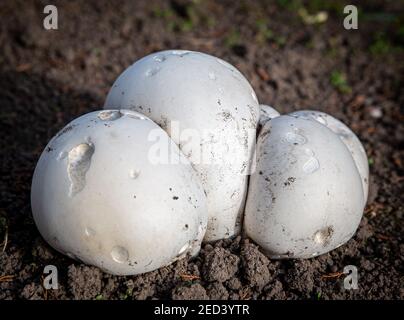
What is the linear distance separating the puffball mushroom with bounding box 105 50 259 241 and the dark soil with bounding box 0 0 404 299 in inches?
15.7

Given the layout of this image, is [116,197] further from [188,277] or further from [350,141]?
[350,141]

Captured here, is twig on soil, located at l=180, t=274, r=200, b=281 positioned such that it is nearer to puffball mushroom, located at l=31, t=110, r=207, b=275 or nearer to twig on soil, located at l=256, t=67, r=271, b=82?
puffball mushroom, located at l=31, t=110, r=207, b=275

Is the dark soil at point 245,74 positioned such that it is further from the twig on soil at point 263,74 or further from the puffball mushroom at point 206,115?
the puffball mushroom at point 206,115

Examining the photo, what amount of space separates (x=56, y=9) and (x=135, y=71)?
3171 mm

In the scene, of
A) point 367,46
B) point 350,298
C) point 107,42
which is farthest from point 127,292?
point 367,46

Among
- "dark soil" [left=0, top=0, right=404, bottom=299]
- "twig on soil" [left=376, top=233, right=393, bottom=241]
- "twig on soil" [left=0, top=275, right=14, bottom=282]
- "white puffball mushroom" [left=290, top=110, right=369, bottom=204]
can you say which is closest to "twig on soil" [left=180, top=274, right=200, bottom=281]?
"dark soil" [left=0, top=0, right=404, bottom=299]

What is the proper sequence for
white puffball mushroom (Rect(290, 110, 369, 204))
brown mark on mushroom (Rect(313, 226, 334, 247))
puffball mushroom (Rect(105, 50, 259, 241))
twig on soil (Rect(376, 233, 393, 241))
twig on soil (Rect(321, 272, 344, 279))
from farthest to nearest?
twig on soil (Rect(376, 233, 393, 241)), white puffball mushroom (Rect(290, 110, 369, 204)), twig on soil (Rect(321, 272, 344, 279)), brown mark on mushroom (Rect(313, 226, 334, 247)), puffball mushroom (Rect(105, 50, 259, 241))

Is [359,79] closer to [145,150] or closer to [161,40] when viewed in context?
[161,40]

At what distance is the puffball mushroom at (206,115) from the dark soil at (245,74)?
0.40 m

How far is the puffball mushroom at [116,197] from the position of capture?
8.67ft

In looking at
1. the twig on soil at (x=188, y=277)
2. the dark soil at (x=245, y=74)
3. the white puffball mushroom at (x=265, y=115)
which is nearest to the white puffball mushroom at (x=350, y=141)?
the white puffball mushroom at (x=265, y=115)

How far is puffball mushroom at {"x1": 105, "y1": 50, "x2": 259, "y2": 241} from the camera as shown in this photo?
9.69 feet

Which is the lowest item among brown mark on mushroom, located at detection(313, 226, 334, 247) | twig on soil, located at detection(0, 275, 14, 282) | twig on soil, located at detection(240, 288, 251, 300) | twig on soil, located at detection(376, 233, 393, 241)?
twig on soil, located at detection(240, 288, 251, 300)

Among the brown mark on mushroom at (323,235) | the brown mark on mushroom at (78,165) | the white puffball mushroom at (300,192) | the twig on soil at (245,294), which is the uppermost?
the brown mark on mushroom at (78,165)
